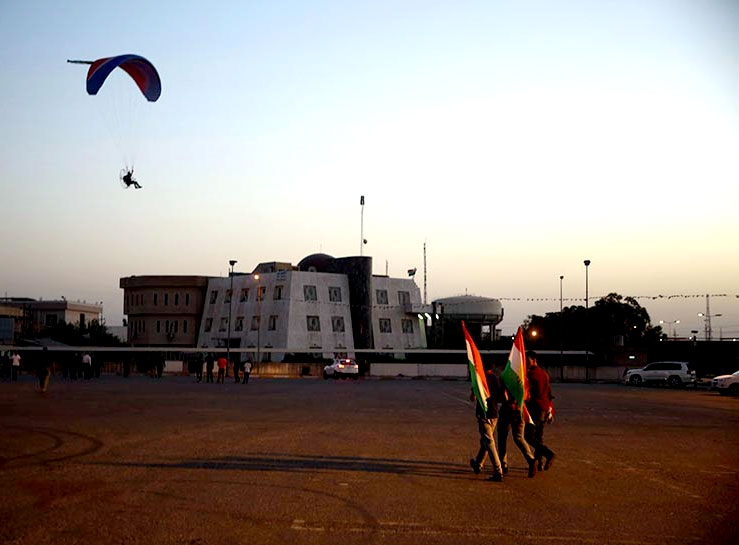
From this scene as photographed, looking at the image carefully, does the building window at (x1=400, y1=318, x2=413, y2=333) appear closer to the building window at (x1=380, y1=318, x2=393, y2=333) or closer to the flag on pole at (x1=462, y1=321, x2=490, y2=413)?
the building window at (x1=380, y1=318, x2=393, y2=333)

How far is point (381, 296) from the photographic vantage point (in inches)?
3772

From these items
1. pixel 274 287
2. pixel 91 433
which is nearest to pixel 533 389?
pixel 91 433

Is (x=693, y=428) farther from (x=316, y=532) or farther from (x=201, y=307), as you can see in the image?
(x=201, y=307)

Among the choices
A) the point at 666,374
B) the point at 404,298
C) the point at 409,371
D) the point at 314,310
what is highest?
the point at 404,298

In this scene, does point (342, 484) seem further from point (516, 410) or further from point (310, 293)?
point (310, 293)

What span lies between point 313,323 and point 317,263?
9.49 m

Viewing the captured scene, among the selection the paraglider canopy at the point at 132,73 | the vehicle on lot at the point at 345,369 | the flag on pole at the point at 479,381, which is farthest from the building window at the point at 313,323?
the flag on pole at the point at 479,381

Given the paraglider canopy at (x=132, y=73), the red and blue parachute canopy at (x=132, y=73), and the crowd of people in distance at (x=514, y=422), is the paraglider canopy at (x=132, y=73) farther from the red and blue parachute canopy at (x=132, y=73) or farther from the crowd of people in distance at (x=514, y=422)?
the crowd of people in distance at (x=514, y=422)

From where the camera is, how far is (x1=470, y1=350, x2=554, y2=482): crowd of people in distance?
1248 centimetres

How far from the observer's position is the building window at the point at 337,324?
301 feet

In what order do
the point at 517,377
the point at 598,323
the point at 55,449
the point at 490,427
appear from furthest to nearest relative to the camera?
1. the point at 598,323
2. the point at 55,449
3. the point at 517,377
4. the point at 490,427

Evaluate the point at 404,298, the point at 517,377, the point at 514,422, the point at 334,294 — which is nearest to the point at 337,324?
the point at 334,294

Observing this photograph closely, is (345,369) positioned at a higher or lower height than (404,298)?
lower

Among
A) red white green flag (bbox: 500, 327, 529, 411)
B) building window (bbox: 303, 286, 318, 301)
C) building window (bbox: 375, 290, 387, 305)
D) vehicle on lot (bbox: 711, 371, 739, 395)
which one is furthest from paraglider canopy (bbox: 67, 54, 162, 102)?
building window (bbox: 375, 290, 387, 305)
